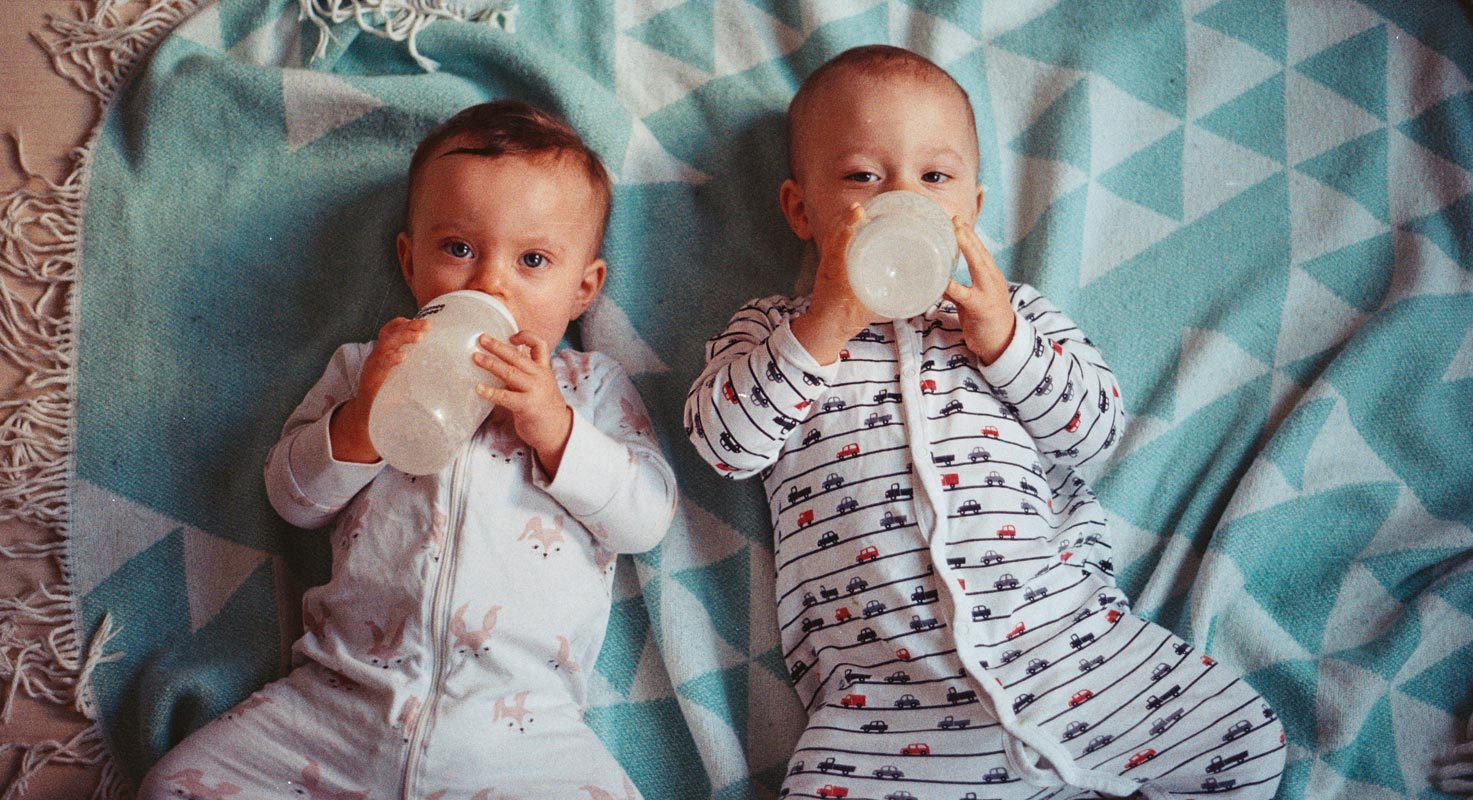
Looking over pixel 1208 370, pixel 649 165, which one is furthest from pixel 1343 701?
pixel 649 165

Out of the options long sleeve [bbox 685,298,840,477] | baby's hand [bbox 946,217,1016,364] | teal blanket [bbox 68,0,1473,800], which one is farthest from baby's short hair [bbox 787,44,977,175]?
long sleeve [bbox 685,298,840,477]

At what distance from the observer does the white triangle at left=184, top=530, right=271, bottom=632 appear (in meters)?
1.48

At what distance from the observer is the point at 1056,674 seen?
134cm

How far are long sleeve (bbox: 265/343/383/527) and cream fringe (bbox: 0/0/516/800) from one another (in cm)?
30

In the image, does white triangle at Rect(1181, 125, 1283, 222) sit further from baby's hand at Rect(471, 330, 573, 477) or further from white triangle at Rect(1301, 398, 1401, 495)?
baby's hand at Rect(471, 330, 573, 477)

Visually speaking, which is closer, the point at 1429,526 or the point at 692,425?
the point at 692,425

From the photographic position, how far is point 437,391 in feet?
3.78

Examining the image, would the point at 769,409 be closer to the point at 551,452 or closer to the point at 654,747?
the point at 551,452

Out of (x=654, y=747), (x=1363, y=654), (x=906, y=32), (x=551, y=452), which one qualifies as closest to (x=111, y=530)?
(x=551, y=452)

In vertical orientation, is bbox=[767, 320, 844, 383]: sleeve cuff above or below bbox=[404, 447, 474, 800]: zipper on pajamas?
above

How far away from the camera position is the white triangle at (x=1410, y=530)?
1.51 meters

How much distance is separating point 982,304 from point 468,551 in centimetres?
69

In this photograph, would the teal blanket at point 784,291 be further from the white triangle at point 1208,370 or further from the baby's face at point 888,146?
the baby's face at point 888,146

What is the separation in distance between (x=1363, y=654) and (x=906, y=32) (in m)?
1.11
